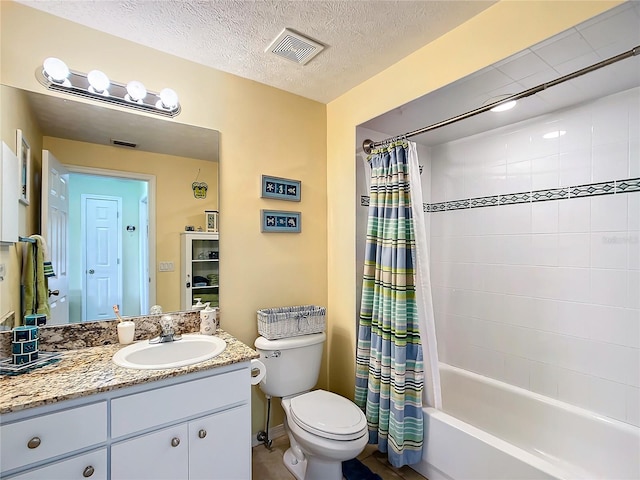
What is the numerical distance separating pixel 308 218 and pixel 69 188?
54.4 inches

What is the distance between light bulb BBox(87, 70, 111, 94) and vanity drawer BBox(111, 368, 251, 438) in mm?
1431

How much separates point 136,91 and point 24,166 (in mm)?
617

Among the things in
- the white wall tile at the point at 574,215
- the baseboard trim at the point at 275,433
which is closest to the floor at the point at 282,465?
the baseboard trim at the point at 275,433

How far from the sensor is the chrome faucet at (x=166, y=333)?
1.64 metres

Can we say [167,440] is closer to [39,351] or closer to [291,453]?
[39,351]

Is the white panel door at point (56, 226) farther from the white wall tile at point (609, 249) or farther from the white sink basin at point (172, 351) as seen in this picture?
the white wall tile at point (609, 249)

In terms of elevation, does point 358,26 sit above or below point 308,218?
above

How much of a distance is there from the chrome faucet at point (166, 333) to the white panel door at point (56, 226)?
412 mm

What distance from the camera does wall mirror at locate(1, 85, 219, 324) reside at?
1.53 meters

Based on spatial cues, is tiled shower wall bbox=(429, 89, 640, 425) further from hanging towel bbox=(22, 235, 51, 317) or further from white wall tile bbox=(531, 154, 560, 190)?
hanging towel bbox=(22, 235, 51, 317)

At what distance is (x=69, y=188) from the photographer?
154 cm

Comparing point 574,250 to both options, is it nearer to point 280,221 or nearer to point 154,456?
point 280,221

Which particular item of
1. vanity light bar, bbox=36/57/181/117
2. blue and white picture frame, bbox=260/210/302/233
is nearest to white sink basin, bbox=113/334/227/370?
blue and white picture frame, bbox=260/210/302/233

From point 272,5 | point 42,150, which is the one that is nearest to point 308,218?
point 272,5
